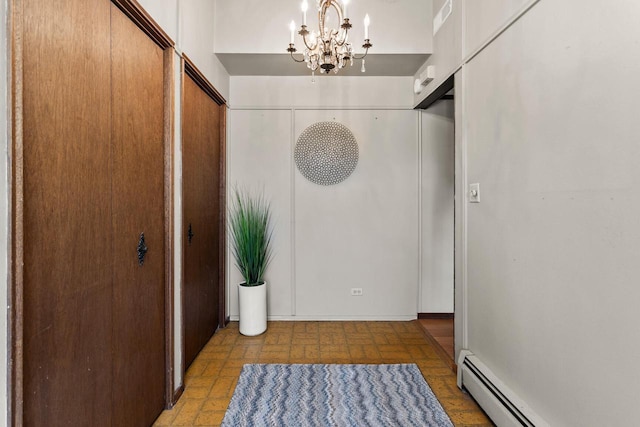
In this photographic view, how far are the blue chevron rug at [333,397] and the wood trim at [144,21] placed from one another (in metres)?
2.18

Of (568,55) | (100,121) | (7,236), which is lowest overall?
(7,236)

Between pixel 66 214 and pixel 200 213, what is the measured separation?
1499 millimetres

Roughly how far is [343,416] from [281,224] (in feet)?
6.24

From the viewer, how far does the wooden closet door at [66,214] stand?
42.1 inches

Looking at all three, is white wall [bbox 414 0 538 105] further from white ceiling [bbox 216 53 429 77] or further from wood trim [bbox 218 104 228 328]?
wood trim [bbox 218 104 228 328]

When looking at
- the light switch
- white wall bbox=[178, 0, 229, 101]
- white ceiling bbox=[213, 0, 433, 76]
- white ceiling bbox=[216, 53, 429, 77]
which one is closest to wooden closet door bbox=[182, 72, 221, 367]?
white wall bbox=[178, 0, 229, 101]

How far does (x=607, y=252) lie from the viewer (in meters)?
1.19

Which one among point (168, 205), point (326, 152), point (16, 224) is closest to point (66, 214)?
point (16, 224)

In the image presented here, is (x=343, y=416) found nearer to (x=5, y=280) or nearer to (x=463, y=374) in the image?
(x=463, y=374)

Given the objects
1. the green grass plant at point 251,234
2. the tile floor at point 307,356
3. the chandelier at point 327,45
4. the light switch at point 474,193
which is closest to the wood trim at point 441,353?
the tile floor at point 307,356

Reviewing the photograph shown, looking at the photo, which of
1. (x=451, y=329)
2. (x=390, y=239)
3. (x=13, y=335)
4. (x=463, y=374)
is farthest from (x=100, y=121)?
(x=451, y=329)

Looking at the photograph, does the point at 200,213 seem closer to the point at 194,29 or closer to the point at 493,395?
the point at 194,29

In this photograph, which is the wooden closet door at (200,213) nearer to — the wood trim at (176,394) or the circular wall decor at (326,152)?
the wood trim at (176,394)

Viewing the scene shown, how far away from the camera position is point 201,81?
8.73 ft
